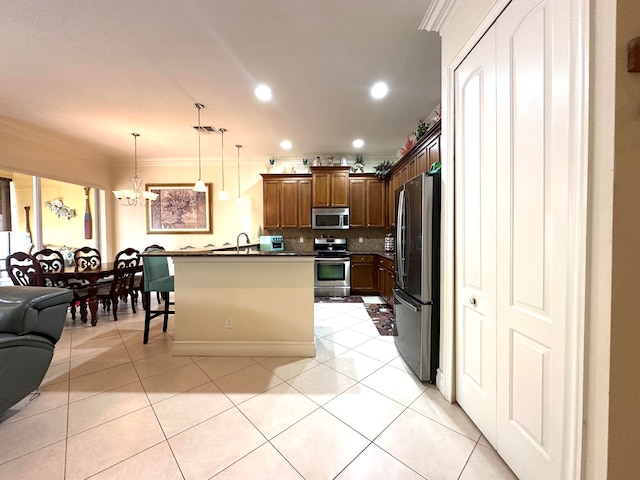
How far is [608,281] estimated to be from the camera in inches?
33.7

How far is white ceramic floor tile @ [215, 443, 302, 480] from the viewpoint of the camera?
49.6 inches

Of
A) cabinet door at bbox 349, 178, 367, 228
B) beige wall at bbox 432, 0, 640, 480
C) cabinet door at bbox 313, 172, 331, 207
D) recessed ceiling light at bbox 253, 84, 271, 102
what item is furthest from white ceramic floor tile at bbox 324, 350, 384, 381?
cabinet door at bbox 313, 172, 331, 207

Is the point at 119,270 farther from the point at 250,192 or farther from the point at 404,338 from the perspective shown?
the point at 404,338

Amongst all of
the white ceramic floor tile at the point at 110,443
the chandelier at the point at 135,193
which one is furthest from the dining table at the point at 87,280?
the white ceramic floor tile at the point at 110,443

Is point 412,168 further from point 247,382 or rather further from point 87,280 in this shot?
point 87,280

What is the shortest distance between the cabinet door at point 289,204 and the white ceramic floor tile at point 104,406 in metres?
3.58

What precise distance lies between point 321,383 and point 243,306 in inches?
41.1

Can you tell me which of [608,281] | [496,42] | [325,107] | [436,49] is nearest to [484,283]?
[608,281]

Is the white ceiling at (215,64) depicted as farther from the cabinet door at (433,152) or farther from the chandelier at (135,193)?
the chandelier at (135,193)

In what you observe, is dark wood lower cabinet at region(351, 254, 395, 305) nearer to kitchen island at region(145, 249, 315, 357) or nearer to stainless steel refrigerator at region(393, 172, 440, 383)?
kitchen island at region(145, 249, 315, 357)

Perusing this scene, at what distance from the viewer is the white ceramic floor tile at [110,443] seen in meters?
1.32

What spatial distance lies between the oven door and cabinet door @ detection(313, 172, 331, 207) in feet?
3.70

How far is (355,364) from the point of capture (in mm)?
2354

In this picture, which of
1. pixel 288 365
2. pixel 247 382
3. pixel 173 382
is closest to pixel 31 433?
pixel 173 382
